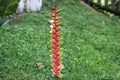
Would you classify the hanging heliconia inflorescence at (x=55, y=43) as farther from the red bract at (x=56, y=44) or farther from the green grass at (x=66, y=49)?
the green grass at (x=66, y=49)

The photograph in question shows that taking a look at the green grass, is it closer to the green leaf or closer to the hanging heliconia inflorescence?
the hanging heliconia inflorescence

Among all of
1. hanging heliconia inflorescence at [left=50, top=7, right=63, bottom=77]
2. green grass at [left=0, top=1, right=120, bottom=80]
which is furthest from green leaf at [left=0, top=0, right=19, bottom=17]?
green grass at [left=0, top=1, right=120, bottom=80]

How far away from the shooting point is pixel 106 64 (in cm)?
542

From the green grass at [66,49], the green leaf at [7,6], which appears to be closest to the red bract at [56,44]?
the green grass at [66,49]

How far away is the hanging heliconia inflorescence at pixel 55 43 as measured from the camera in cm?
400

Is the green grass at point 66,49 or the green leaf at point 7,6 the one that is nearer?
the green leaf at point 7,6

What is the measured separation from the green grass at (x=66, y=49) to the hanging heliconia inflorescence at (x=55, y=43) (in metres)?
0.16

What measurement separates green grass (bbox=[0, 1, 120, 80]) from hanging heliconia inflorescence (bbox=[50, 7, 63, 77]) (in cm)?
16

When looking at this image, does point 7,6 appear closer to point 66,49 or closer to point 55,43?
point 55,43

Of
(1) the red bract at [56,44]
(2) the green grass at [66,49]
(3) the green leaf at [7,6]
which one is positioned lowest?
(2) the green grass at [66,49]

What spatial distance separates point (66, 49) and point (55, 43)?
1430 millimetres

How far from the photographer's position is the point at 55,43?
164 inches

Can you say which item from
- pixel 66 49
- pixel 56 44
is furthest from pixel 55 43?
pixel 66 49

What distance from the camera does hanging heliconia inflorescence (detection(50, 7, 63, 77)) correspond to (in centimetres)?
400
